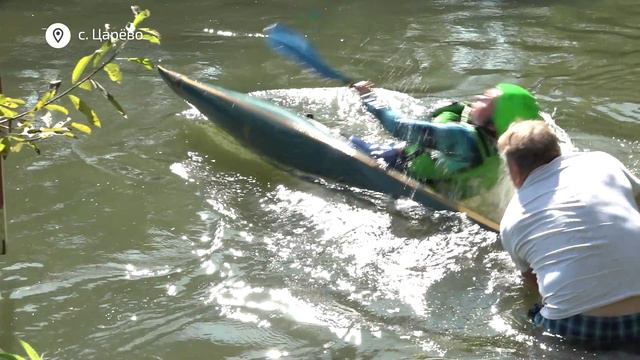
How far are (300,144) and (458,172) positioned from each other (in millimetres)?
1187

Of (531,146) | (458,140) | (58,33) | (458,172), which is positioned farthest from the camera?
(58,33)

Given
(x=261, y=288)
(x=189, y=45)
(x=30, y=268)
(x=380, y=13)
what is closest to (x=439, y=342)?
(x=261, y=288)

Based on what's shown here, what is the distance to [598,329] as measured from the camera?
303cm

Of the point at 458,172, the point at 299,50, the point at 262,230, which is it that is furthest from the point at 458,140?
the point at 299,50

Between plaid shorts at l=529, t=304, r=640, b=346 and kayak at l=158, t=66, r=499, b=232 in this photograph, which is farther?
kayak at l=158, t=66, r=499, b=232

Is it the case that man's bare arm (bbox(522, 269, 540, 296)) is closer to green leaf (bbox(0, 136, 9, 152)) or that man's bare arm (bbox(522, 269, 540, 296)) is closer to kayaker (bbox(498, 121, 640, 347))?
kayaker (bbox(498, 121, 640, 347))

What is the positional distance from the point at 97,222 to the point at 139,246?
0.43m

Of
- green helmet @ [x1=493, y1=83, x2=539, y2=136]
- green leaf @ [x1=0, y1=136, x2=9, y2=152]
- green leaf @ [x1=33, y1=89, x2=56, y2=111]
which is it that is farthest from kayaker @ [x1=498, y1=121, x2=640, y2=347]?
green leaf @ [x1=0, y1=136, x2=9, y2=152]

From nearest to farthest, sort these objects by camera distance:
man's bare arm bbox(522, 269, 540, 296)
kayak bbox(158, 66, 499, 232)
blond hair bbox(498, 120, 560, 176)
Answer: blond hair bbox(498, 120, 560, 176) < man's bare arm bbox(522, 269, 540, 296) < kayak bbox(158, 66, 499, 232)

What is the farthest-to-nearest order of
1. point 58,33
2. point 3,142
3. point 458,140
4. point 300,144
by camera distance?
point 58,33 → point 300,144 → point 458,140 → point 3,142

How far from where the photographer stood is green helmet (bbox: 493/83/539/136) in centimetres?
412

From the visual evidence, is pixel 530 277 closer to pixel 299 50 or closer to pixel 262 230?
pixel 262 230

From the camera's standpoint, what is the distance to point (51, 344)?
141 inches

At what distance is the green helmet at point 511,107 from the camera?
4117 millimetres
